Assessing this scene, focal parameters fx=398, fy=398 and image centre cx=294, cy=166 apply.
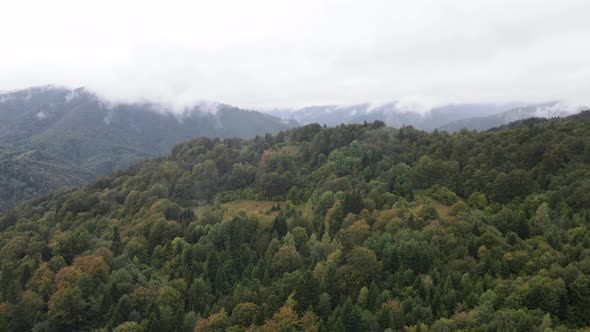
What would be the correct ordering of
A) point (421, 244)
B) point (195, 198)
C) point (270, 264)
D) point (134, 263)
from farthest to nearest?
point (195, 198) → point (134, 263) → point (270, 264) → point (421, 244)

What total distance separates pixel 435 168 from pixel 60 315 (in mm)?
93657

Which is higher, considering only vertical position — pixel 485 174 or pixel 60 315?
pixel 485 174

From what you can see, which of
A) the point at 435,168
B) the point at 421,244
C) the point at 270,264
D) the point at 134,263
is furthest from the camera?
the point at 435,168

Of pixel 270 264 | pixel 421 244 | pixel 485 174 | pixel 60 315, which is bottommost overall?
pixel 60 315

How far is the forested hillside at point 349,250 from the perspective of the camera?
5975 centimetres

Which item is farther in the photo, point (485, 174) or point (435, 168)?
point (435, 168)

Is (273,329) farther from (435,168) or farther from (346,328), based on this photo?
(435,168)

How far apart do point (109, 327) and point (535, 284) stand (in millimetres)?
67469

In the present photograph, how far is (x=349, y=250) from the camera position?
7638cm

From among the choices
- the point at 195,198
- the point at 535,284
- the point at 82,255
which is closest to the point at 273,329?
the point at 535,284

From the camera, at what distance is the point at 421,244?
72.0 meters

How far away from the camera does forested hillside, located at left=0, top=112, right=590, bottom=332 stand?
5975cm

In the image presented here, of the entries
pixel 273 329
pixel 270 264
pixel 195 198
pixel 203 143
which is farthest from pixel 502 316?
pixel 203 143

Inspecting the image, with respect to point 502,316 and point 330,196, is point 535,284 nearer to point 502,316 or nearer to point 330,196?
point 502,316
